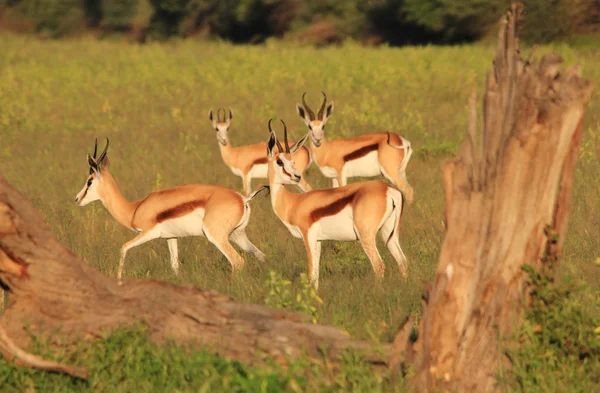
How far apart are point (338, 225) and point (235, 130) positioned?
9.24m

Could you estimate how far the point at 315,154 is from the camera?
12805 millimetres

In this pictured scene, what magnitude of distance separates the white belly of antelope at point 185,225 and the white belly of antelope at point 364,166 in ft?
14.4

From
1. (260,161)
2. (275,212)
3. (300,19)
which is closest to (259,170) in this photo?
(260,161)

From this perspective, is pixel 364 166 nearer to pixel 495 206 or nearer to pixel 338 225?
pixel 338 225

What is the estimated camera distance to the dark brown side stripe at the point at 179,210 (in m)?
8.33

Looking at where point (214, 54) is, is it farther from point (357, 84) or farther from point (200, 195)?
point (200, 195)

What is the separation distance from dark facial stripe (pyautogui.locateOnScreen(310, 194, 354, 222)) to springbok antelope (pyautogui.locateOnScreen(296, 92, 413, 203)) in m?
4.27

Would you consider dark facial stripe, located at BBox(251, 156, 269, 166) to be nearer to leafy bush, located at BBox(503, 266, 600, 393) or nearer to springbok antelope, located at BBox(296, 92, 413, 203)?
springbok antelope, located at BBox(296, 92, 413, 203)

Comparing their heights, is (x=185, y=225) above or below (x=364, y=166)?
above

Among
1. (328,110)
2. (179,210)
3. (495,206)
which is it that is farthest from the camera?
(328,110)

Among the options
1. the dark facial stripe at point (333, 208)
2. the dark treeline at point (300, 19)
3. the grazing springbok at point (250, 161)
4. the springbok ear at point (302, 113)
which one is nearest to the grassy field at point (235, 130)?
the grazing springbok at point (250, 161)

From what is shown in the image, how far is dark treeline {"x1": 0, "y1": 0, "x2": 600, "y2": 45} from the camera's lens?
3356 cm

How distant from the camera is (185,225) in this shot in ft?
27.4

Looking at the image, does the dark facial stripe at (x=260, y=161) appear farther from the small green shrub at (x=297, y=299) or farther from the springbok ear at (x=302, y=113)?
the small green shrub at (x=297, y=299)
